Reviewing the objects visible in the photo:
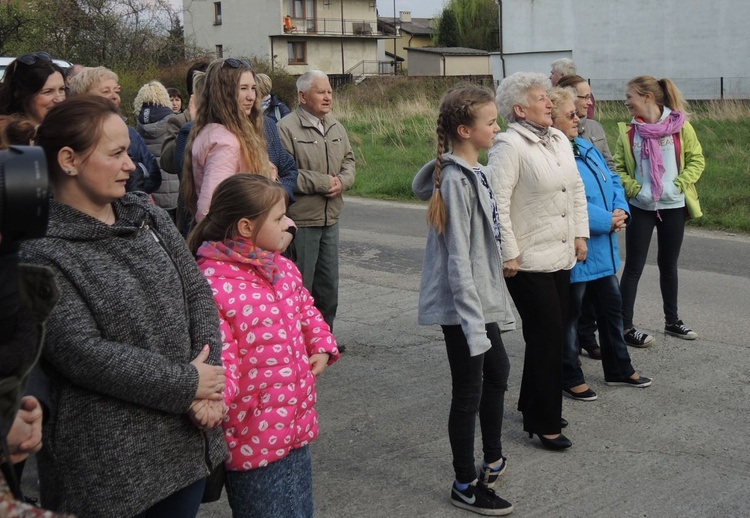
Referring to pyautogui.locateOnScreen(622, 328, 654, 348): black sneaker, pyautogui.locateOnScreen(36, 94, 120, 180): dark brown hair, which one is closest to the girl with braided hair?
pyautogui.locateOnScreen(36, 94, 120, 180): dark brown hair

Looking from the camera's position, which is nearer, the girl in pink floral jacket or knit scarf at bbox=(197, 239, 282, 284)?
the girl in pink floral jacket

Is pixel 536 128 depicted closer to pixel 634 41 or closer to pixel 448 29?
pixel 634 41

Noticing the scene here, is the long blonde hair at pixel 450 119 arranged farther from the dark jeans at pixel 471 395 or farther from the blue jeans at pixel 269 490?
the blue jeans at pixel 269 490

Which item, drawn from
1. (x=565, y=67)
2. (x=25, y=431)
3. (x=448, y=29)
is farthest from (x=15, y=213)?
(x=448, y=29)

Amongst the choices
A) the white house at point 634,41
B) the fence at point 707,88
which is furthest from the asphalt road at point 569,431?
the white house at point 634,41

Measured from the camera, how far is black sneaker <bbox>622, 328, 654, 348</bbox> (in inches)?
282

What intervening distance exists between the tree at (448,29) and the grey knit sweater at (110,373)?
85.9 m

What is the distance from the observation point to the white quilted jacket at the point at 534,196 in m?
5.10

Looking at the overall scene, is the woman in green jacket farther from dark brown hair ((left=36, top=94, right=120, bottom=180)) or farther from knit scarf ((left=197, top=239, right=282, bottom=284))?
dark brown hair ((left=36, top=94, right=120, bottom=180))

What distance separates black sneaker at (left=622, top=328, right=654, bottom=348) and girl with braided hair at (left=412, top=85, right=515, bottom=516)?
2.78 m

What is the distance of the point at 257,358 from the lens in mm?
3285

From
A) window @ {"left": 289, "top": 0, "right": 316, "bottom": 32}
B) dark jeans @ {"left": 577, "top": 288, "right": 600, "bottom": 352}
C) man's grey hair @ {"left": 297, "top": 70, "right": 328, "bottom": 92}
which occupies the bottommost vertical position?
dark jeans @ {"left": 577, "top": 288, "right": 600, "bottom": 352}

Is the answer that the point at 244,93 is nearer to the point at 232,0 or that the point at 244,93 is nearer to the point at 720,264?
the point at 720,264

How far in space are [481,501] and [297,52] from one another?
225 ft
